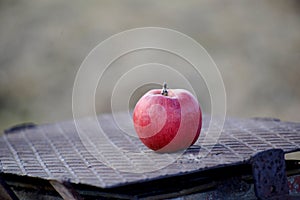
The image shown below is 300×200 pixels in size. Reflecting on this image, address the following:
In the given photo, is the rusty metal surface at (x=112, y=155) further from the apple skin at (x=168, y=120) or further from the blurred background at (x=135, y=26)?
the blurred background at (x=135, y=26)

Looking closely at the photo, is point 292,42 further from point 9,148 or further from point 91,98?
point 9,148

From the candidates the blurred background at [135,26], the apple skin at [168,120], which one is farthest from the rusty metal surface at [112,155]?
the blurred background at [135,26]

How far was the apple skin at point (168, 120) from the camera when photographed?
1.83 meters

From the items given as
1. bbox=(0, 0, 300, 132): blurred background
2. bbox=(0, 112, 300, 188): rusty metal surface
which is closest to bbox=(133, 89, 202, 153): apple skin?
bbox=(0, 112, 300, 188): rusty metal surface

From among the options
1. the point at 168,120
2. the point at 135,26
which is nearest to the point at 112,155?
the point at 168,120

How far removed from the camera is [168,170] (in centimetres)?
161

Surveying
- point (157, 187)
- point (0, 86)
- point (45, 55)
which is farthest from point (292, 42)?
point (157, 187)

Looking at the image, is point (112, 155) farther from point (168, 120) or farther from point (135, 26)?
point (135, 26)

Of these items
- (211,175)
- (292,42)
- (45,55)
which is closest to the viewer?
(211,175)

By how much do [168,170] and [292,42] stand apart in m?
3.75

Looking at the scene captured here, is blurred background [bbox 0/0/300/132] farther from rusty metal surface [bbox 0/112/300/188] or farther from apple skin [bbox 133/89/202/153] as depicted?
apple skin [bbox 133/89/202/153]

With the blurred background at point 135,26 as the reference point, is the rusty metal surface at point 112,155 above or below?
below

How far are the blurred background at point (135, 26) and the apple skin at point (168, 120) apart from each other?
287 cm

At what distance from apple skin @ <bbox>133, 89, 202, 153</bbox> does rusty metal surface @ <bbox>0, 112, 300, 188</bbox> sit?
0.23ft
